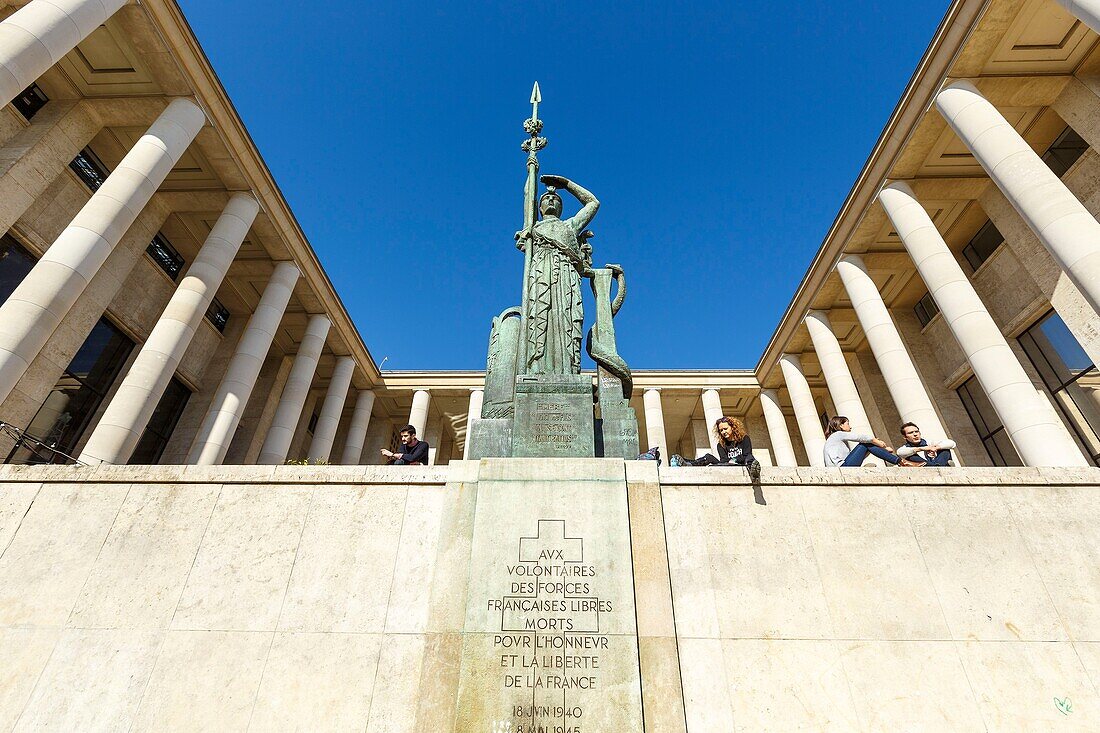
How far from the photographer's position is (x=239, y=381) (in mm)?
18031

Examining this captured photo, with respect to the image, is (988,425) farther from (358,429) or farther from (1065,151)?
(358,429)

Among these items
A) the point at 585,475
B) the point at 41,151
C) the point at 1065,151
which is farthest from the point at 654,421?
the point at 41,151

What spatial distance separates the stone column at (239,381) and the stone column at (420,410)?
10705 millimetres

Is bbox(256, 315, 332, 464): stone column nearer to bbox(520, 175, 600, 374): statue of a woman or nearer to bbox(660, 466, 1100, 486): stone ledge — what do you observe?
bbox(520, 175, 600, 374): statue of a woman

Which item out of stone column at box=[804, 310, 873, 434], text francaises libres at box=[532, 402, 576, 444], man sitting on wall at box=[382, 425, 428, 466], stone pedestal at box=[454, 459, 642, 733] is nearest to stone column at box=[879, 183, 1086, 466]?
stone column at box=[804, 310, 873, 434]

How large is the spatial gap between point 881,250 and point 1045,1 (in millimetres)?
9135

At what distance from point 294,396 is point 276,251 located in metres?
6.23

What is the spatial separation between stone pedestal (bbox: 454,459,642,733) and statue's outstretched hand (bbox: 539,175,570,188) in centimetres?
598

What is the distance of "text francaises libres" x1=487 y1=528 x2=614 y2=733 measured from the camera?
13.1ft

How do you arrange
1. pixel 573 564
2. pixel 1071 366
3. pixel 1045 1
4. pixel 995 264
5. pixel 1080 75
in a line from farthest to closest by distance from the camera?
pixel 995 264 → pixel 1071 366 → pixel 1080 75 → pixel 1045 1 → pixel 573 564

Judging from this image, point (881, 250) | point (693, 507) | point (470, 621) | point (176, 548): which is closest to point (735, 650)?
point (693, 507)

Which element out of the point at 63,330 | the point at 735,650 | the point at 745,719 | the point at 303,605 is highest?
the point at 63,330

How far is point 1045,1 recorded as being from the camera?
1266 centimetres

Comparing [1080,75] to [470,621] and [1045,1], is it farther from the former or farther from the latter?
[470,621]
